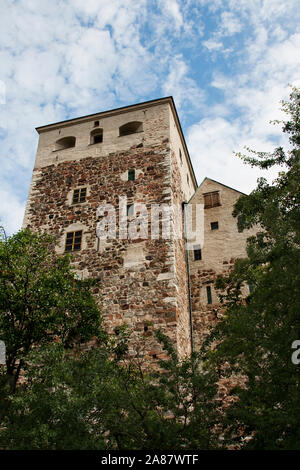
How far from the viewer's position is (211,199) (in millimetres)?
18219

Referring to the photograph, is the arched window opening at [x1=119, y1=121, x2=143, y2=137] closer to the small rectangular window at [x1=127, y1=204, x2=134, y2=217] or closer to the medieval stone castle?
the medieval stone castle

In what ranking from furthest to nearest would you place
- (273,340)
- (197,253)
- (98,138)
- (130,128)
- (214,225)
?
(130,128) → (98,138) → (214,225) → (197,253) → (273,340)

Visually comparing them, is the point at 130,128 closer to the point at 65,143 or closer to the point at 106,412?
the point at 65,143

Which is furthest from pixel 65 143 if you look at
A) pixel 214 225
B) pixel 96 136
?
pixel 214 225

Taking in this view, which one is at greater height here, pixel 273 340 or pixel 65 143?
pixel 65 143

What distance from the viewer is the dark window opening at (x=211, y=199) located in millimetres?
18047

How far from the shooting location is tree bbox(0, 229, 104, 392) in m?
A: 10.9

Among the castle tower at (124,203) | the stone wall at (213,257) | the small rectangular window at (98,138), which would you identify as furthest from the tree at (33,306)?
the small rectangular window at (98,138)

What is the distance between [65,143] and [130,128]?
3165 millimetres

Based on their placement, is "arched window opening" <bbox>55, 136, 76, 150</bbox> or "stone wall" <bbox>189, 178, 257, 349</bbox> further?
"arched window opening" <bbox>55, 136, 76, 150</bbox>

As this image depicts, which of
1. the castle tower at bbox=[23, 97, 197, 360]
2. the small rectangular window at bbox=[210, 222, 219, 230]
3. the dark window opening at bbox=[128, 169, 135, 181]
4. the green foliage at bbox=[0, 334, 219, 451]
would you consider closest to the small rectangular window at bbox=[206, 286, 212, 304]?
the castle tower at bbox=[23, 97, 197, 360]

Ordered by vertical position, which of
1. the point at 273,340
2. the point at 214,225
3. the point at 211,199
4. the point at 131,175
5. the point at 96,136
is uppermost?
the point at 96,136

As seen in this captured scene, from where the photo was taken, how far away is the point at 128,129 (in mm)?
19766
